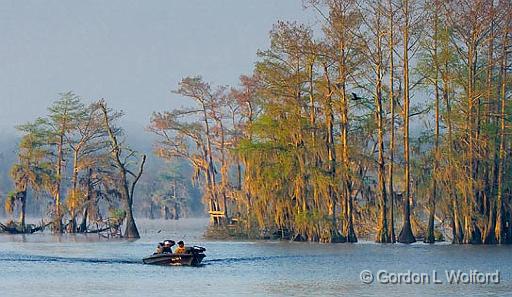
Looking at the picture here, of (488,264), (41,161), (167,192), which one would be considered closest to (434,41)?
(488,264)

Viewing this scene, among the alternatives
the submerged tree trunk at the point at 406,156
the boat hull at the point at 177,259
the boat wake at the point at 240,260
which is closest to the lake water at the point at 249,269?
the boat wake at the point at 240,260

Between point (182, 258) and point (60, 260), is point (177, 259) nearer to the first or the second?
point (182, 258)

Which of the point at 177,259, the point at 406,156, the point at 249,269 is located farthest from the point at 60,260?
the point at 406,156

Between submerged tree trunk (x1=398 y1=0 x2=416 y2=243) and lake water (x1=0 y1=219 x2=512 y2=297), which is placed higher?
submerged tree trunk (x1=398 y1=0 x2=416 y2=243)

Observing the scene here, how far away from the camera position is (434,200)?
52.8 m

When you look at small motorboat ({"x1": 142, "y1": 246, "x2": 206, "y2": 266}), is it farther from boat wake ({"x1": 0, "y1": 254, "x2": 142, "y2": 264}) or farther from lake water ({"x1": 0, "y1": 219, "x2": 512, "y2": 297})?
boat wake ({"x1": 0, "y1": 254, "x2": 142, "y2": 264})

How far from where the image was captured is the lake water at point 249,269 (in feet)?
105

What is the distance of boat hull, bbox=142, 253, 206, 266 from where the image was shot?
134 ft

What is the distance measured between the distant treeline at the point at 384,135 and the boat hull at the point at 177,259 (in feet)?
43.4

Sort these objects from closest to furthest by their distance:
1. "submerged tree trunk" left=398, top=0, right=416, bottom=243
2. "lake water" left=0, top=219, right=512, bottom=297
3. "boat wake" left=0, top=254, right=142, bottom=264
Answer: "lake water" left=0, top=219, right=512, bottom=297 → "boat wake" left=0, top=254, right=142, bottom=264 → "submerged tree trunk" left=398, top=0, right=416, bottom=243

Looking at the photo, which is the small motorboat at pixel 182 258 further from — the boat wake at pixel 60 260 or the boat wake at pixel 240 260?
the boat wake at pixel 60 260

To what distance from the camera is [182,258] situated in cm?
4106

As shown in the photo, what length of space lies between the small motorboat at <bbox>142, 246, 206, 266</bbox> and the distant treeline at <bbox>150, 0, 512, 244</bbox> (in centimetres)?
1310

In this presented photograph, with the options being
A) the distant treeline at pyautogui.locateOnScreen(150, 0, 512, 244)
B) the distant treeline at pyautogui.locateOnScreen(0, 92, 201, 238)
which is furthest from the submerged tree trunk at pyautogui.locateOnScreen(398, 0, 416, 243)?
the distant treeline at pyautogui.locateOnScreen(0, 92, 201, 238)
